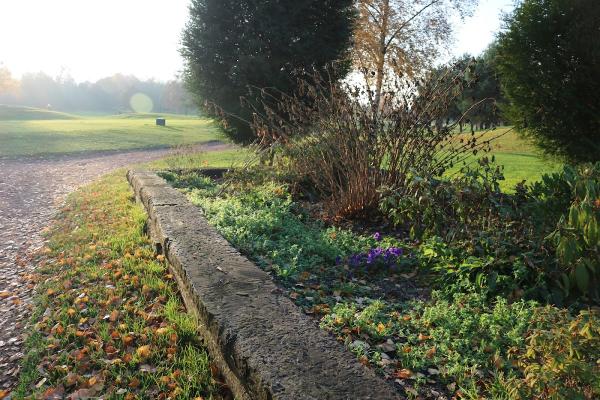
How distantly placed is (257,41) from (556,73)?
18.5 ft

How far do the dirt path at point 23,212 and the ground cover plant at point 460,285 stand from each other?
198 centimetres

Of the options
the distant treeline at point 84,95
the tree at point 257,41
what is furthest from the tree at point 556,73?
the distant treeline at point 84,95

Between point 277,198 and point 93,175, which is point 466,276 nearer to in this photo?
point 277,198

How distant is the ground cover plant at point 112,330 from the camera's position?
8.56 ft

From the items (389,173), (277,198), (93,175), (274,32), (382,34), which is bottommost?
(93,175)

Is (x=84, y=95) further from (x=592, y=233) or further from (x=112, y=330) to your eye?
(x=592, y=233)

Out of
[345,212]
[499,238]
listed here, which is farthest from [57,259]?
[499,238]

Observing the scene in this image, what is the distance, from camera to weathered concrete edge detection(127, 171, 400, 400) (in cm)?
198

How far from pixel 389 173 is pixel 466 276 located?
222cm

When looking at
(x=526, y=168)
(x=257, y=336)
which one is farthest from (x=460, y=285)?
(x=526, y=168)

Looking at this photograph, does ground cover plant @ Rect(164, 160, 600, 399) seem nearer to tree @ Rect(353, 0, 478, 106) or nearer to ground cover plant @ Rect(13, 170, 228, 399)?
ground cover plant @ Rect(13, 170, 228, 399)

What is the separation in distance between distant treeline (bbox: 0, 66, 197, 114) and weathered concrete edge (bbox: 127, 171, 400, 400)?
8637 centimetres

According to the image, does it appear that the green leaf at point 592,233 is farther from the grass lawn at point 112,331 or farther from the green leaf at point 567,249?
the grass lawn at point 112,331

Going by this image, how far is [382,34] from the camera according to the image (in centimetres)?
2100
